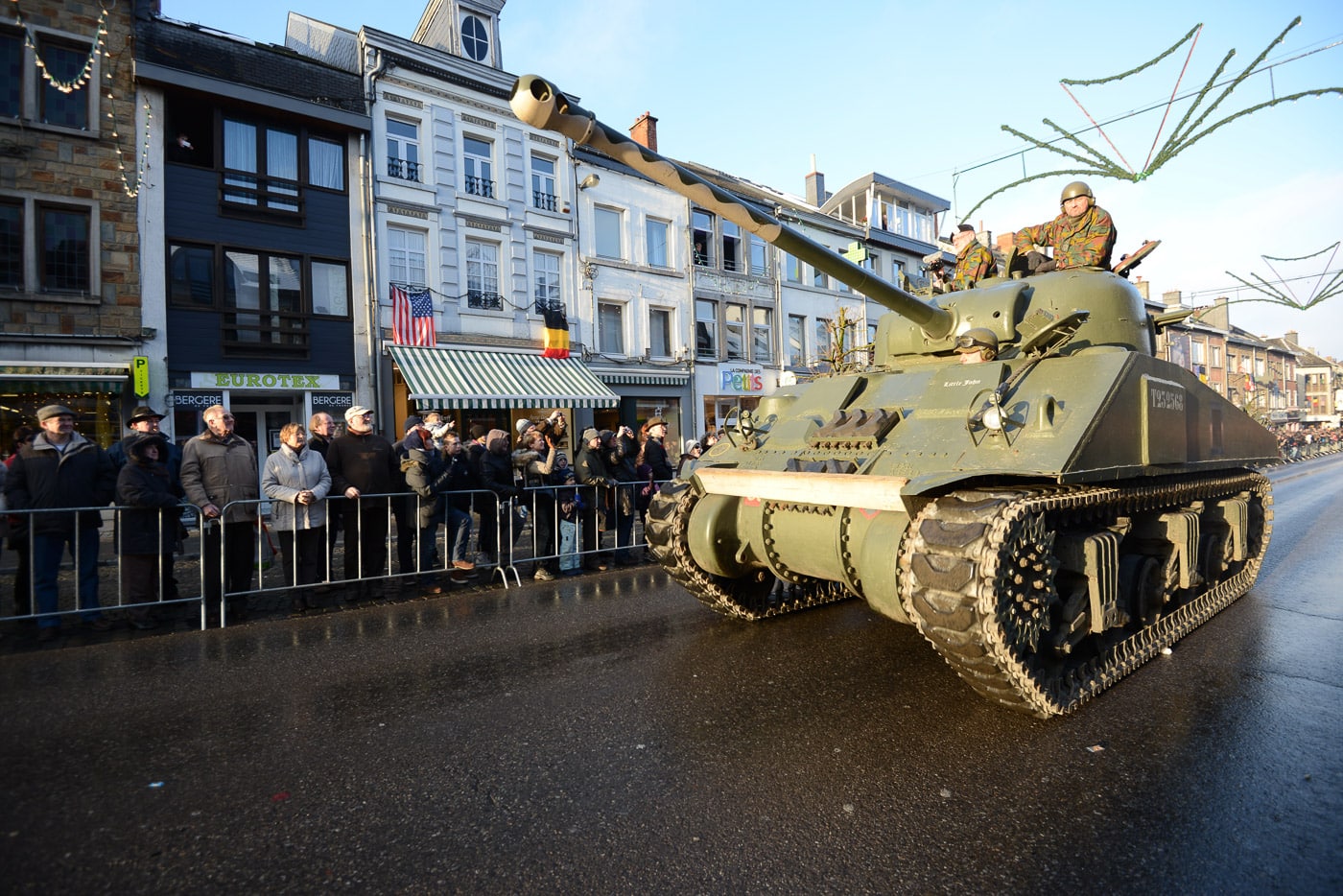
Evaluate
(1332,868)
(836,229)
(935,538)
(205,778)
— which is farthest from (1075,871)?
(836,229)

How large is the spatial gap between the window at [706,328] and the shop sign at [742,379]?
688mm

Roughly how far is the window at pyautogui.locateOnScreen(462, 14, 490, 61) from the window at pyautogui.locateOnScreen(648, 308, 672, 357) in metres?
7.80

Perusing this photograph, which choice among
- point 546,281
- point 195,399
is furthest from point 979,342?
point 546,281

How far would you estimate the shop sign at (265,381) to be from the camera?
1402 centimetres

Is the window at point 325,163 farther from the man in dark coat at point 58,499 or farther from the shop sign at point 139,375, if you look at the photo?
the man in dark coat at point 58,499

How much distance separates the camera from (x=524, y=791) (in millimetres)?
3016

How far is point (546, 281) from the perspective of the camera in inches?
747

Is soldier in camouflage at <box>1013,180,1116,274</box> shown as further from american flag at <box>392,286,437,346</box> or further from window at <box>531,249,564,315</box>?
window at <box>531,249,564,315</box>

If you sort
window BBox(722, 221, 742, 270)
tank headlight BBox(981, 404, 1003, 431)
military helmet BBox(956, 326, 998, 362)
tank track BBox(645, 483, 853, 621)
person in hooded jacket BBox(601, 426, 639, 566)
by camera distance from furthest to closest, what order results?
window BBox(722, 221, 742, 270) < person in hooded jacket BBox(601, 426, 639, 566) < tank track BBox(645, 483, 853, 621) < military helmet BBox(956, 326, 998, 362) < tank headlight BBox(981, 404, 1003, 431)

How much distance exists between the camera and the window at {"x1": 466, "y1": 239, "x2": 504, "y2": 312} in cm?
1750

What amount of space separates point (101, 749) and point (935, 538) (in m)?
4.08

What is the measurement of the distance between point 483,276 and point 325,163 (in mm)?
3990

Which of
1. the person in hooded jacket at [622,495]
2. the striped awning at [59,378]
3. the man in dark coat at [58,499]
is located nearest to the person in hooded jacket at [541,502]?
the person in hooded jacket at [622,495]

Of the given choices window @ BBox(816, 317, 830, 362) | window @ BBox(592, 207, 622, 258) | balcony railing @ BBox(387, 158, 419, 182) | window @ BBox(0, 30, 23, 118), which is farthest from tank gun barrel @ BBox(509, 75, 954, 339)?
window @ BBox(816, 317, 830, 362)
